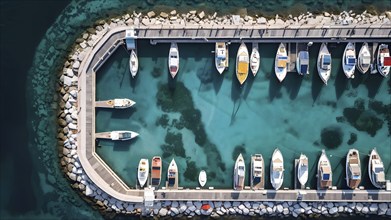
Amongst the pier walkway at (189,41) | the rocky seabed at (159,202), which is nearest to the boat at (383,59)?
the pier walkway at (189,41)

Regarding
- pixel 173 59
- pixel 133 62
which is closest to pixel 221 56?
pixel 173 59

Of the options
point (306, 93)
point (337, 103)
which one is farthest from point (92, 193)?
point (337, 103)

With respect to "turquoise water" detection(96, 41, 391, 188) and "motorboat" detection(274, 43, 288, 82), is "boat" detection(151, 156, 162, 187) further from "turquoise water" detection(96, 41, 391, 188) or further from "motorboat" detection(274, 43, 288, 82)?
"motorboat" detection(274, 43, 288, 82)

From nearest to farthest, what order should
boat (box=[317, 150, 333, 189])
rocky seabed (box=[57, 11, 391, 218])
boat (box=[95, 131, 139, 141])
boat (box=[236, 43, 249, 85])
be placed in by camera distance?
boat (box=[317, 150, 333, 189]), boat (box=[236, 43, 249, 85]), rocky seabed (box=[57, 11, 391, 218]), boat (box=[95, 131, 139, 141])

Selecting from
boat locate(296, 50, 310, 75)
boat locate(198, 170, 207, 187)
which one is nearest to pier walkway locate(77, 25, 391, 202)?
boat locate(198, 170, 207, 187)

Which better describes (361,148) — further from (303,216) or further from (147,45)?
(147,45)
